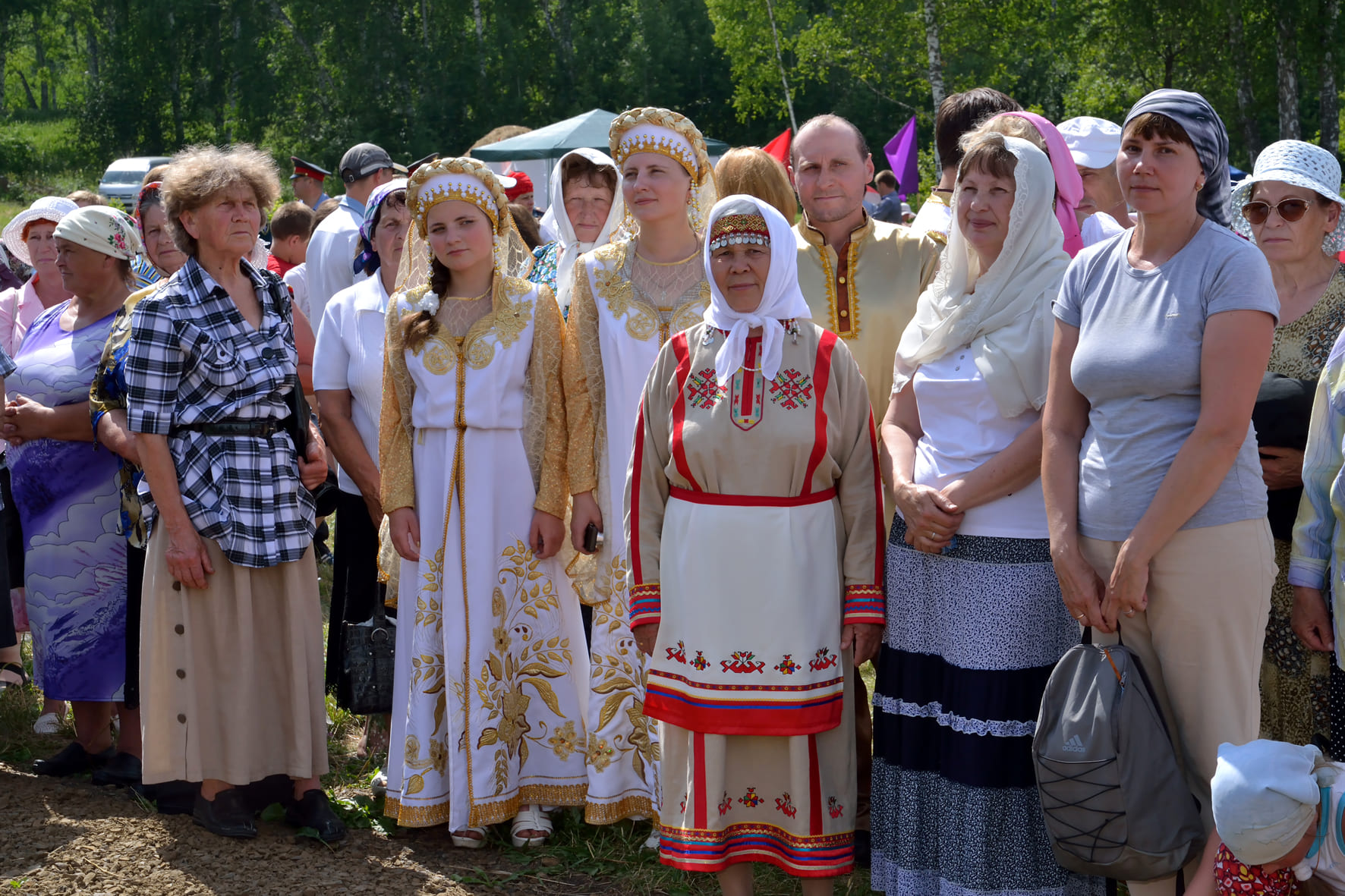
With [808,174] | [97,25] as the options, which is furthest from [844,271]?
[97,25]

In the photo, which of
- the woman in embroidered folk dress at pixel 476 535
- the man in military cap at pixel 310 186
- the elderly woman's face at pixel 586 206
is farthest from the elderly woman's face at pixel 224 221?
the man in military cap at pixel 310 186

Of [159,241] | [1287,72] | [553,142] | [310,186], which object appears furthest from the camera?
[1287,72]

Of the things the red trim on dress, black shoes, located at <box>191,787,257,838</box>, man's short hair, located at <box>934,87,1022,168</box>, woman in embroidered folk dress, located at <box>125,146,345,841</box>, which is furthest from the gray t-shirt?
black shoes, located at <box>191,787,257,838</box>

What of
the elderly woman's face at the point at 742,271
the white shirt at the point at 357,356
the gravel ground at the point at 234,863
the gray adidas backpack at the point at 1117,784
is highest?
the elderly woman's face at the point at 742,271

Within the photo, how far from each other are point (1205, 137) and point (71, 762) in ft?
14.4

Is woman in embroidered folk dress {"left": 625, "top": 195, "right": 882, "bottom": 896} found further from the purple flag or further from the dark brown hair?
the purple flag

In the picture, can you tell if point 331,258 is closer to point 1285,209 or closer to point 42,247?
point 42,247

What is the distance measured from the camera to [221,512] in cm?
397

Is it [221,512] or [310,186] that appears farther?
[310,186]

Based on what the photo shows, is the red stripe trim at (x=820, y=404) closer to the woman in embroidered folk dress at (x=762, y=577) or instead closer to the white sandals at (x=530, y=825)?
the woman in embroidered folk dress at (x=762, y=577)

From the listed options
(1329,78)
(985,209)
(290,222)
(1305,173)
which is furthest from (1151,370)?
(1329,78)

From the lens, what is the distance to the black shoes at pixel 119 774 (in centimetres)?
461

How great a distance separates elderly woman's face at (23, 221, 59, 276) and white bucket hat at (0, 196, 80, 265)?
0.10ft

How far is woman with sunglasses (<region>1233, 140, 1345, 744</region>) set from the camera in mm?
3545
